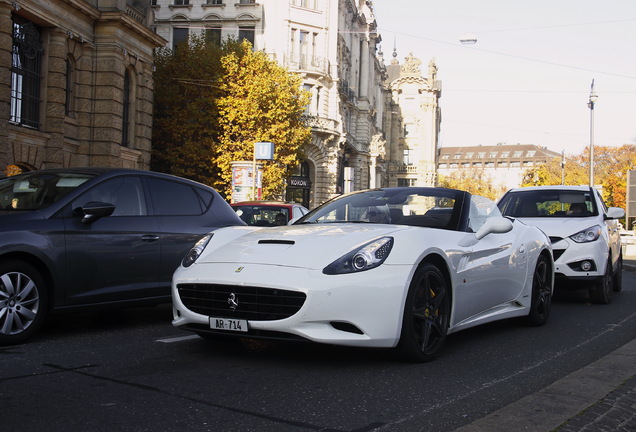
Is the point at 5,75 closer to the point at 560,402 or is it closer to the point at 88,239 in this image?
the point at 88,239

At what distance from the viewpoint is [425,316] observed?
5.46 metres

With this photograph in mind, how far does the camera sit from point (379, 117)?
8988 cm

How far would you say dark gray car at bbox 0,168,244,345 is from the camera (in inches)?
238

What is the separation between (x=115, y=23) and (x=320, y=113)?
27.7 metres

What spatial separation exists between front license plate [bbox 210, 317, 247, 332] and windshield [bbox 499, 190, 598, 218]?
23.6 feet

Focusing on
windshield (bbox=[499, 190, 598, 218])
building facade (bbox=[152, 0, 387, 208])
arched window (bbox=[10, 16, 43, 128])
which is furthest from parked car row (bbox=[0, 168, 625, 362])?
building facade (bbox=[152, 0, 387, 208])

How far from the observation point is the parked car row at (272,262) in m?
5.06

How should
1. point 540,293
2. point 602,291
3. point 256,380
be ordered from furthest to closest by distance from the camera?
point 602,291, point 540,293, point 256,380

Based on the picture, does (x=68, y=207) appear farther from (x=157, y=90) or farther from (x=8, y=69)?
(x=157, y=90)

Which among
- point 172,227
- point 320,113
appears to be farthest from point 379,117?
point 172,227

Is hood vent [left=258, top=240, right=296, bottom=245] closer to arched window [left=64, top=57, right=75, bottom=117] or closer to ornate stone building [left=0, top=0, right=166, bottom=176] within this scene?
ornate stone building [left=0, top=0, right=166, bottom=176]

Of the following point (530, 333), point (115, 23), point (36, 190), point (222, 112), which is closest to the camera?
point (36, 190)

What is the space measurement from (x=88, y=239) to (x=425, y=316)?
10.1 ft

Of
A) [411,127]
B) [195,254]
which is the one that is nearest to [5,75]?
[195,254]
